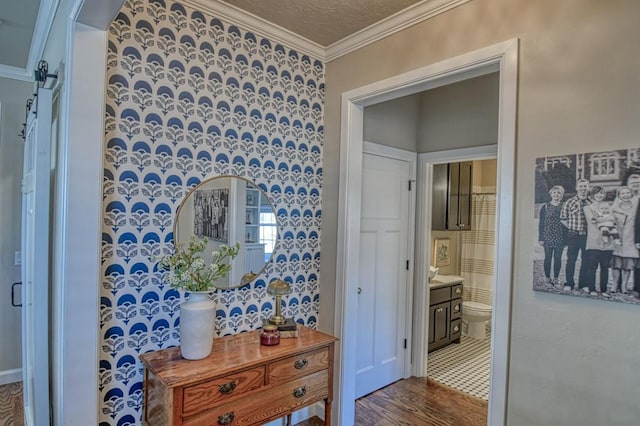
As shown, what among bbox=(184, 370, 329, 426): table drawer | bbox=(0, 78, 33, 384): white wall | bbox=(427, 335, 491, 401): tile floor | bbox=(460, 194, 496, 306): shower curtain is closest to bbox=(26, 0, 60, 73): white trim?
bbox=(0, 78, 33, 384): white wall

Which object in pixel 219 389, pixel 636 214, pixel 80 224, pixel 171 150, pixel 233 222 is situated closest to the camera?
pixel 636 214

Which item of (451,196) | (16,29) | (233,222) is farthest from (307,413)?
(16,29)

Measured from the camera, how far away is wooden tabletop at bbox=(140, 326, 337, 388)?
1.68 m

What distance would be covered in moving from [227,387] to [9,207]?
9.22 feet

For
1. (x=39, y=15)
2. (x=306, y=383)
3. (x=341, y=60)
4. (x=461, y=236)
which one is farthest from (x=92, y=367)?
(x=461, y=236)

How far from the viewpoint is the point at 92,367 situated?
166 centimetres

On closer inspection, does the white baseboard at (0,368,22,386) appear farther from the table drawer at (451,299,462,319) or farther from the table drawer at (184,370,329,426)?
the table drawer at (451,299,462,319)

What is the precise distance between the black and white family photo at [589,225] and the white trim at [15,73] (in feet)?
13.4

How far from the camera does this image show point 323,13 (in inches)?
88.3

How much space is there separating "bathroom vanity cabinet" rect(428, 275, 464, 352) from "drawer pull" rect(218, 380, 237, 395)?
107 inches

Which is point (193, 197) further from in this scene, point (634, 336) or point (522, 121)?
point (634, 336)

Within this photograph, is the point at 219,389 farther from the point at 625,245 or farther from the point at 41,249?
the point at 625,245

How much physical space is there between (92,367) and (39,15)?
2.21m

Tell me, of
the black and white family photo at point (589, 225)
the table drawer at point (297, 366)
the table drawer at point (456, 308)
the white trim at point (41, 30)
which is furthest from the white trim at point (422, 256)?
→ the white trim at point (41, 30)
